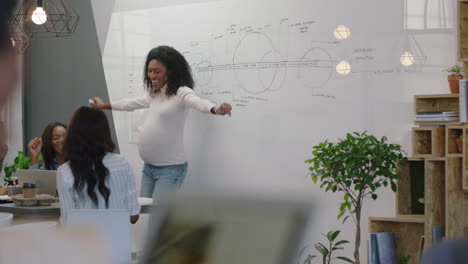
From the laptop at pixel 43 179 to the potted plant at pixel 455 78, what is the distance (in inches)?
99.6

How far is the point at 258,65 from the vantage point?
5141 millimetres

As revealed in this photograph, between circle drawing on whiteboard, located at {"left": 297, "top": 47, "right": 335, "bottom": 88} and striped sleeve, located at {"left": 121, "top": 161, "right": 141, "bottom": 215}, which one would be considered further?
circle drawing on whiteboard, located at {"left": 297, "top": 47, "right": 335, "bottom": 88}

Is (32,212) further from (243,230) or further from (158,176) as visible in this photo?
(243,230)

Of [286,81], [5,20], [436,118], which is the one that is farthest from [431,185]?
[5,20]

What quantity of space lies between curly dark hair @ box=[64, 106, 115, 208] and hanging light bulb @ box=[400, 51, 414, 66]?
208cm

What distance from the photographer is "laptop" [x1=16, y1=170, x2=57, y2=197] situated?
4152 mm

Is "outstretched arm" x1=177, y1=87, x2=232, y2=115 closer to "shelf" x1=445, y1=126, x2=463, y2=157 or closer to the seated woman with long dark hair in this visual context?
the seated woman with long dark hair

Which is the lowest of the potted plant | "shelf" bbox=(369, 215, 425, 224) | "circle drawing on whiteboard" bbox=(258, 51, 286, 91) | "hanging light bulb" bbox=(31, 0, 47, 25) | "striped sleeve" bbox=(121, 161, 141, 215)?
"shelf" bbox=(369, 215, 425, 224)

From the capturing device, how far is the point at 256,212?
2.44ft

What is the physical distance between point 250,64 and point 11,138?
4747 mm

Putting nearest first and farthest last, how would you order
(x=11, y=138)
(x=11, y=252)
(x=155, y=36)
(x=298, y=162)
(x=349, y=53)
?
(x=11, y=138), (x=11, y=252), (x=349, y=53), (x=298, y=162), (x=155, y=36)

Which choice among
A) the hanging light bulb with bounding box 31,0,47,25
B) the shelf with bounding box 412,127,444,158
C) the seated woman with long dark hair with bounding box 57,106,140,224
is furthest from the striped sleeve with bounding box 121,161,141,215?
the hanging light bulb with bounding box 31,0,47,25

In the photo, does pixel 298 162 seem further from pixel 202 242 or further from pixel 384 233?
pixel 202 242

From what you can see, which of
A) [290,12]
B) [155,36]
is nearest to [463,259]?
[290,12]
